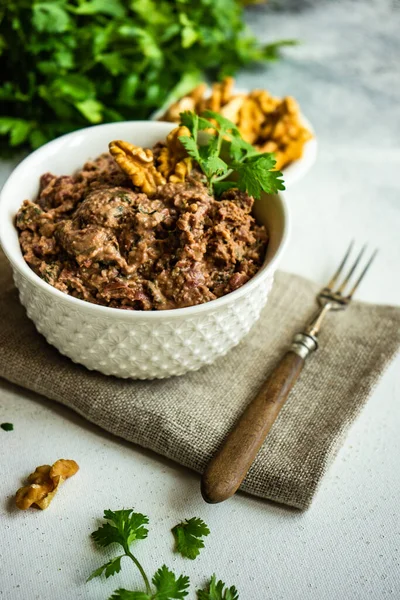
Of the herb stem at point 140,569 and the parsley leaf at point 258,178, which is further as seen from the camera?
the parsley leaf at point 258,178

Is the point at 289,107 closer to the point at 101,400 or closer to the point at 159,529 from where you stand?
the point at 101,400

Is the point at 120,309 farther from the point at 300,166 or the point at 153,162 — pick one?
the point at 300,166

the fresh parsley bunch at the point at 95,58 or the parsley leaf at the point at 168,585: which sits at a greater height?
the fresh parsley bunch at the point at 95,58

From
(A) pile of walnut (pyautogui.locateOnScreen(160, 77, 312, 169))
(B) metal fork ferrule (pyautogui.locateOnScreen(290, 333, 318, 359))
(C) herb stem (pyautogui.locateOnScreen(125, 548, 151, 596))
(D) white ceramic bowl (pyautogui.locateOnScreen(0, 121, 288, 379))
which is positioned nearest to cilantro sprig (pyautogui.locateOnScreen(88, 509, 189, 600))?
(C) herb stem (pyautogui.locateOnScreen(125, 548, 151, 596))

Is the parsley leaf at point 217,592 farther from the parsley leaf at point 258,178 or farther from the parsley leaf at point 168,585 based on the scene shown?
the parsley leaf at point 258,178

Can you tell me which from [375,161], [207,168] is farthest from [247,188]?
[375,161]

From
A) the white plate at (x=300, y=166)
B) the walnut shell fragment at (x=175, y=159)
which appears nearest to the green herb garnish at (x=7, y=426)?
the walnut shell fragment at (x=175, y=159)

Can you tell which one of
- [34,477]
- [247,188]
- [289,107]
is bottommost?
[34,477]

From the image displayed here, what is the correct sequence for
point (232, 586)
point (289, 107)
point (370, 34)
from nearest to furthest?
1. point (232, 586)
2. point (289, 107)
3. point (370, 34)
